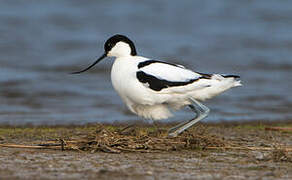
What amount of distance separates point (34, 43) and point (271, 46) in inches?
236

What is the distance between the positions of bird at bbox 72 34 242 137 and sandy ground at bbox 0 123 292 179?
59cm

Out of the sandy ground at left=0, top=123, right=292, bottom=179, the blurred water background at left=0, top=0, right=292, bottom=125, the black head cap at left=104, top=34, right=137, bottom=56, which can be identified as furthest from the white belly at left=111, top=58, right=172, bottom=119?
the blurred water background at left=0, top=0, right=292, bottom=125

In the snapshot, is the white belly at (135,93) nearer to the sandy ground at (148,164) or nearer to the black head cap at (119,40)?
the black head cap at (119,40)

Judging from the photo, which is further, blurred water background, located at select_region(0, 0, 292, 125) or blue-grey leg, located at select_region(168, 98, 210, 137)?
blurred water background, located at select_region(0, 0, 292, 125)

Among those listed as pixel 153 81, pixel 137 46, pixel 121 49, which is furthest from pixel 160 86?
pixel 137 46

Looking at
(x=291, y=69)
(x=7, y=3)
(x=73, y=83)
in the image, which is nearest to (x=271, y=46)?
(x=291, y=69)

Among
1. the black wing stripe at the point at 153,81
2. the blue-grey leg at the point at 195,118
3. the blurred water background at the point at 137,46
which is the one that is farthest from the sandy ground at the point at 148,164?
the blurred water background at the point at 137,46

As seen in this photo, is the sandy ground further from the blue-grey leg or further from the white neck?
the white neck

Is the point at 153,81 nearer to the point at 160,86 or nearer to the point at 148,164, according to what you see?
the point at 160,86

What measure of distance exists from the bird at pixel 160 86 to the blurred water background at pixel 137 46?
266 cm

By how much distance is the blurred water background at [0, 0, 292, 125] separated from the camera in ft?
32.9

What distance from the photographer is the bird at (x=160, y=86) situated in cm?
618

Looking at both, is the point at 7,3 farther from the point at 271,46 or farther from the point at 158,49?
the point at 271,46

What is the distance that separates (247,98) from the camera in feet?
35.4
